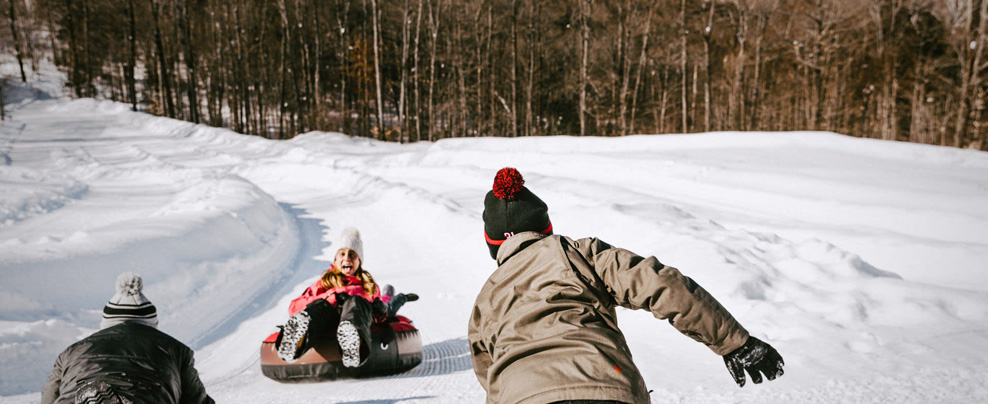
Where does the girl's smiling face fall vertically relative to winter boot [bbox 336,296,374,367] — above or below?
above

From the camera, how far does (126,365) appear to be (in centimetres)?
201

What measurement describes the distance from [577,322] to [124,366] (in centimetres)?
177

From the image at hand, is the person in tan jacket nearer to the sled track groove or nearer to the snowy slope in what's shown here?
the snowy slope

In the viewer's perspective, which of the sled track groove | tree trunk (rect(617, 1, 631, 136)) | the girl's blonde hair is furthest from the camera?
tree trunk (rect(617, 1, 631, 136))

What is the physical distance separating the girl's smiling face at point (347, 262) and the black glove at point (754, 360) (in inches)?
114

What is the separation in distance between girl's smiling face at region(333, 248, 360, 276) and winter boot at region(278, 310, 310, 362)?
0.66 m

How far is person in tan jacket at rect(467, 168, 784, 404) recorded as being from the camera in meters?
1.50

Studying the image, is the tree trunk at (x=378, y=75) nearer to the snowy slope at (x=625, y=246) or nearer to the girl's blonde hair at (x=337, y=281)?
the snowy slope at (x=625, y=246)

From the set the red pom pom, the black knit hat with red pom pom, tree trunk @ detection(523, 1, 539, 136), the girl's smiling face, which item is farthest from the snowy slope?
tree trunk @ detection(523, 1, 539, 136)

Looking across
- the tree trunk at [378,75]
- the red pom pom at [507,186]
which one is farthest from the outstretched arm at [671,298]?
the tree trunk at [378,75]

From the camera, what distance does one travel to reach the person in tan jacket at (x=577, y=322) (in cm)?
150

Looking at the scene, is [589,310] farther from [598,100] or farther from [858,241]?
[598,100]

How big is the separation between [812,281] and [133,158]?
19.7 metres

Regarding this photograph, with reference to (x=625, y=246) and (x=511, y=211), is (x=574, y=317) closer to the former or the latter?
(x=511, y=211)
